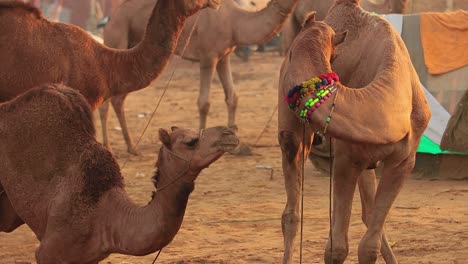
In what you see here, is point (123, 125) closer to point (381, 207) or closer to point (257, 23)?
point (257, 23)

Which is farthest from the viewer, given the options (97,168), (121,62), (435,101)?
(435,101)

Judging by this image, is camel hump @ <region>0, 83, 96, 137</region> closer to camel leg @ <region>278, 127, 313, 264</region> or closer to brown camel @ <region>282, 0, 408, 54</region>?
camel leg @ <region>278, 127, 313, 264</region>

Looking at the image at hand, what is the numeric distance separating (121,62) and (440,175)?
4352 mm

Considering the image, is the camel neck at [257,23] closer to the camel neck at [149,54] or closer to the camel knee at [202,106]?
the camel knee at [202,106]

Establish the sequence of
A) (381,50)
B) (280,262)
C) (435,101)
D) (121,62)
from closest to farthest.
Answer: (381,50), (280,262), (121,62), (435,101)

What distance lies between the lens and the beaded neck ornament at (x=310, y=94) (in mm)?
5906

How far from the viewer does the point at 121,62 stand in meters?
9.20

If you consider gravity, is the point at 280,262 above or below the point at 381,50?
below

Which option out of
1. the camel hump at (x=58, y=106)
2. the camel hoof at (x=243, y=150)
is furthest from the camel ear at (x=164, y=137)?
the camel hoof at (x=243, y=150)

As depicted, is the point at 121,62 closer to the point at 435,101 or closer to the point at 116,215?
the point at 116,215

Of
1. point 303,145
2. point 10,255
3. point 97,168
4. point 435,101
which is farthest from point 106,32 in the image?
point 97,168

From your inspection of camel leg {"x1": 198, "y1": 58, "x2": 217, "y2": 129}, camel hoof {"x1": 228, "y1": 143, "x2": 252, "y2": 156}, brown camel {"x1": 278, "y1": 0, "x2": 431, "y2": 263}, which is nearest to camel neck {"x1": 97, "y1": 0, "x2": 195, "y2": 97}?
brown camel {"x1": 278, "y1": 0, "x2": 431, "y2": 263}

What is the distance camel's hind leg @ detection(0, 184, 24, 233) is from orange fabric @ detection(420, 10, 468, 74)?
6080mm

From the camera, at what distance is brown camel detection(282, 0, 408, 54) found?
14.6 m
